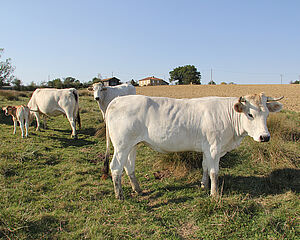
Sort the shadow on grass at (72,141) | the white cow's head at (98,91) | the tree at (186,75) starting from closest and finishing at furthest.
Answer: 1. the shadow on grass at (72,141)
2. the white cow's head at (98,91)
3. the tree at (186,75)

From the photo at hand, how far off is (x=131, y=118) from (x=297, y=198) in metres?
3.58

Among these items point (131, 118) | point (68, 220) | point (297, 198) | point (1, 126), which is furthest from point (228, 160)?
A: point (1, 126)

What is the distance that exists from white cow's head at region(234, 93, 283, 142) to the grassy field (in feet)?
3.88

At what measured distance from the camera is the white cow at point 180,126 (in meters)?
4.12

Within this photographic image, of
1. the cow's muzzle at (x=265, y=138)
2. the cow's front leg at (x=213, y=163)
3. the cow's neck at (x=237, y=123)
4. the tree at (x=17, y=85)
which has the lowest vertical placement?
the cow's front leg at (x=213, y=163)

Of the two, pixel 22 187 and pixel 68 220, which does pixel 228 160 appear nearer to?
pixel 68 220

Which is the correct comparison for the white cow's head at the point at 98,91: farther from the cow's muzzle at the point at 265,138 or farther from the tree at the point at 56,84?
the tree at the point at 56,84

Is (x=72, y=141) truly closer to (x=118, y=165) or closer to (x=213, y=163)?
(x=118, y=165)

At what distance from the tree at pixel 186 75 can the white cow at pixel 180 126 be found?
91.8 metres

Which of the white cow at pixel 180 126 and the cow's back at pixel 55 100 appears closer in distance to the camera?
the white cow at pixel 180 126

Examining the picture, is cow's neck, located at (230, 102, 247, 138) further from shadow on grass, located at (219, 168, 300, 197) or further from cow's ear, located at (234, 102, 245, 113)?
shadow on grass, located at (219, 168, 300, 197)

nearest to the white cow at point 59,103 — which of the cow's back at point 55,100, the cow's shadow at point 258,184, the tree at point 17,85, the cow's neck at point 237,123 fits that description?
the cow's back at point 55,100

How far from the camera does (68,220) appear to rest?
3.56 m

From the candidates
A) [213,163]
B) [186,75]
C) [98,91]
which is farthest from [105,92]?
[186,75]
